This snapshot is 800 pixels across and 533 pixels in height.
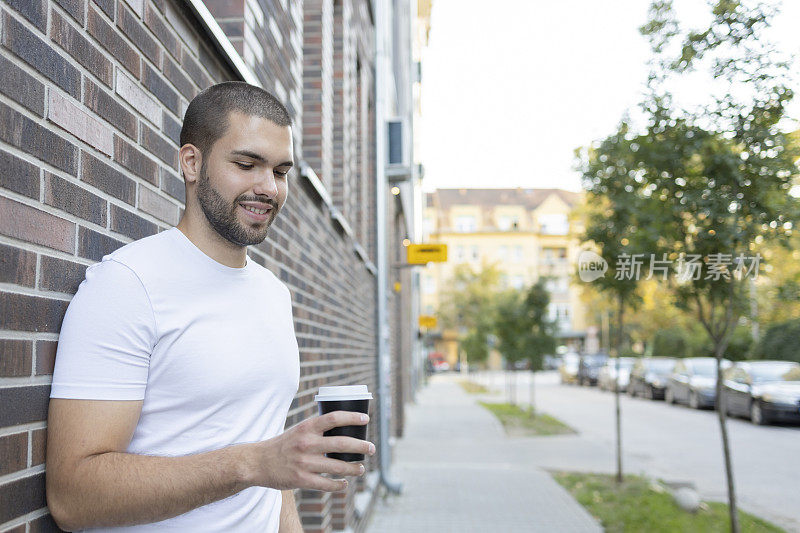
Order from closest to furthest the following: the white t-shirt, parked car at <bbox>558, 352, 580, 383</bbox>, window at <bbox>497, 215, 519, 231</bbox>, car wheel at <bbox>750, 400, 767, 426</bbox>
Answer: the white t-shirt < car wheel at <bbox>750, 400, 767, 426</bbox> < parked car at <bbox>558, 352, 580, 383</bbox> < window at <bbox>497, 215, 519, 231</bbox>

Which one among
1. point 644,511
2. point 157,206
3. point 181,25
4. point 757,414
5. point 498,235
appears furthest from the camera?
point 498,235

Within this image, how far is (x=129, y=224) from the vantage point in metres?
1.82

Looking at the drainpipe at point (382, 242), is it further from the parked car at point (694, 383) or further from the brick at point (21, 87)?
the parked car at point (694, 383)

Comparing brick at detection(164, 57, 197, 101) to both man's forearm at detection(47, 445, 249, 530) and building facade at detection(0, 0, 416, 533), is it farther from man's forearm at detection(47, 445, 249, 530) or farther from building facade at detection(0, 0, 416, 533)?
man's forearm at detection(47, 445, 249, 530)

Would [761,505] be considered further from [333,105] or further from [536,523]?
[333,105]

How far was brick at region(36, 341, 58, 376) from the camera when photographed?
4.52 ft

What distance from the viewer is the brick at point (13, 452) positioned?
1.26 metres

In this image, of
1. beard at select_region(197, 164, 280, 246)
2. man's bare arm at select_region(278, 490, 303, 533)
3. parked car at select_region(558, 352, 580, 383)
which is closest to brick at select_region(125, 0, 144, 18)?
beard at select_region(197, 164, 280, 246)

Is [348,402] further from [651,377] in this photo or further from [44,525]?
[651,377]

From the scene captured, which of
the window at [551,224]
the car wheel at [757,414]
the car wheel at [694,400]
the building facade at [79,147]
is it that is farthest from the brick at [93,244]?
the window at [551,224]

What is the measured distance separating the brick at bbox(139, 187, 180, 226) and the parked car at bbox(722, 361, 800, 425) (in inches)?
610

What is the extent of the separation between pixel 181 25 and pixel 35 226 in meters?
1.07

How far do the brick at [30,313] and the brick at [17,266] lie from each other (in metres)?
0.03

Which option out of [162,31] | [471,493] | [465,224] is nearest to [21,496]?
[162,31]
